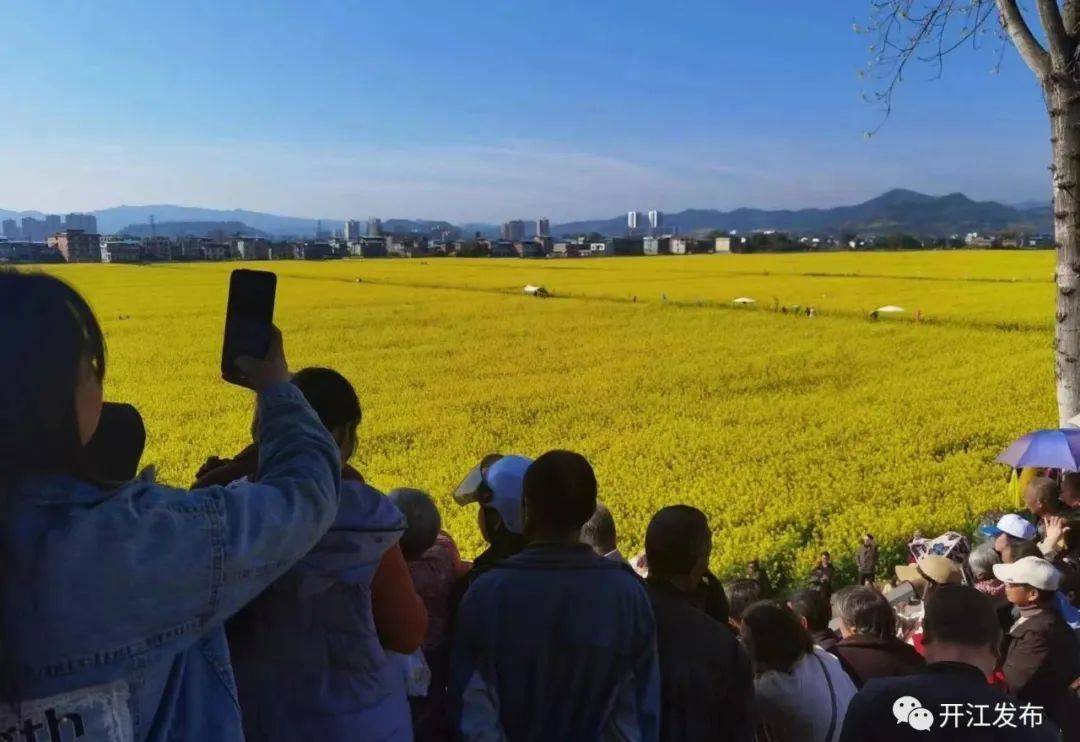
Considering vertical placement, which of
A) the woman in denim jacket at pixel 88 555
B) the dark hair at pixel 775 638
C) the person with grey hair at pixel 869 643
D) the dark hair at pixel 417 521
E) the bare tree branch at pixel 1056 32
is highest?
the bare tree branch at pixel 1056 32

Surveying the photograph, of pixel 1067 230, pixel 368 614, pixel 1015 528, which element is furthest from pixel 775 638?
pixel 1067 230

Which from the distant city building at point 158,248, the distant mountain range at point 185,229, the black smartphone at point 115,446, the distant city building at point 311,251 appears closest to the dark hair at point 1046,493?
the black smartphone at point 115,446

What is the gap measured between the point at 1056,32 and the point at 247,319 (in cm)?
733

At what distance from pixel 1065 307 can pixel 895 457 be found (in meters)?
3.34

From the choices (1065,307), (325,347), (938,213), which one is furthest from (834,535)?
(938,213)

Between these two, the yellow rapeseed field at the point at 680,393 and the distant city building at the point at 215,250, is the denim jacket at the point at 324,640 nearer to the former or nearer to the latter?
the yellow rapeseed field at the point at 680,393

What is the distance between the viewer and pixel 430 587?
305 centimetres

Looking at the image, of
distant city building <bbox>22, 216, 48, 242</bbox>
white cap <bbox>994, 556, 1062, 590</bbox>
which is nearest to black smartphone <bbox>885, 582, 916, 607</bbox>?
white cap <bbox>994, 556, 1062, 590</bbox>

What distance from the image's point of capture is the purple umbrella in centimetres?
605

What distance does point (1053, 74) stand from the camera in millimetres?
6828

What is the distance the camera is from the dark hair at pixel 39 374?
1.27m

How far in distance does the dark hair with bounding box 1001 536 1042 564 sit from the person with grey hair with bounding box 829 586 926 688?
53.3 inches

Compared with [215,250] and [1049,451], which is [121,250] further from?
[1049,451]

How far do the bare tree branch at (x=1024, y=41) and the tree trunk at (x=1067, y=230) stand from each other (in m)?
0.19
